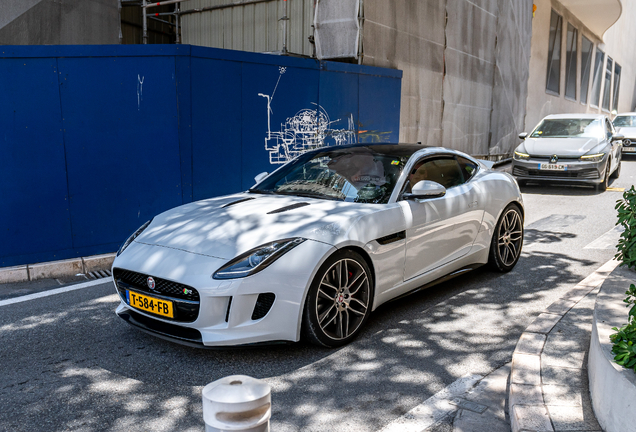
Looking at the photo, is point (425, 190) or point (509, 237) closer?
point (425, 190)

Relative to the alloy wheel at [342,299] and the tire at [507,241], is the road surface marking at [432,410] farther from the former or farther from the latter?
the tire at [507,241]

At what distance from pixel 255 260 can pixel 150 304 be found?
A: 2.56 feet

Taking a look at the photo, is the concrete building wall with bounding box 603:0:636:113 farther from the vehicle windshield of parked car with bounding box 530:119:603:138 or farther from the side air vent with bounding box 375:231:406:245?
the side air vent with bounding box 375:231:406:245

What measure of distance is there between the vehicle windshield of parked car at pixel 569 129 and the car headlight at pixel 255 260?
437 inches

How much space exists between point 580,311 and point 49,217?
18.2 feet

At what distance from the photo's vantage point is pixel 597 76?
35625 mm

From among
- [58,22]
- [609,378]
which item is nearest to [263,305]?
[609,378]

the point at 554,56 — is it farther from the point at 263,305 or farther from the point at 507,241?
the point at 263,305

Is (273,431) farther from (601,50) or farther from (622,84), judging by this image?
(622,84)

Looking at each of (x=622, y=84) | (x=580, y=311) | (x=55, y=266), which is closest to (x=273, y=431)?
(x=580, y=311)

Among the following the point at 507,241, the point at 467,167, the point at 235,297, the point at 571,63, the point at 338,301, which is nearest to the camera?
the point at 235,297

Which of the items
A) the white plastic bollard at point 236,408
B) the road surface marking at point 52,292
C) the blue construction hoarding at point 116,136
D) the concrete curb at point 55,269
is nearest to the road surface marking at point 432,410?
the white plastic bollard at point 236,408

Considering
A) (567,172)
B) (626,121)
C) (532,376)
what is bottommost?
(532,376)

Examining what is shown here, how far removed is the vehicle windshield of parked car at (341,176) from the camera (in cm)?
473
